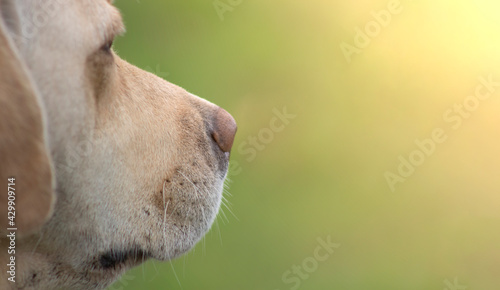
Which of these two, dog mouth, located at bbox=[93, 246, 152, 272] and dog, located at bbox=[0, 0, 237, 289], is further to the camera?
dog mouth, located at bbox=[93, 246, 152, 272]

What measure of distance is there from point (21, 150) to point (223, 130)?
975mm

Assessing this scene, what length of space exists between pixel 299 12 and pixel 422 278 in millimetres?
2852

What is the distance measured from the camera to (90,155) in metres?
2.00

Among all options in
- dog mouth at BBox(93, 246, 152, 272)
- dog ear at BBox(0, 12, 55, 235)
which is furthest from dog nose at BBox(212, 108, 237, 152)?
dog ear at BBox(0, 12, 55, 235)

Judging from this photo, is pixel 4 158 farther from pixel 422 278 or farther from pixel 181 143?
pixel 422 278

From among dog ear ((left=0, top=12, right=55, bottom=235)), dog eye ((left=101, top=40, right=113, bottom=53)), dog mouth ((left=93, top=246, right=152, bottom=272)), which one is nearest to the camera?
dog ear ((left=0, top=12, right=55, bottom=235))

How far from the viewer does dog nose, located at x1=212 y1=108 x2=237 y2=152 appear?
2.42 metres

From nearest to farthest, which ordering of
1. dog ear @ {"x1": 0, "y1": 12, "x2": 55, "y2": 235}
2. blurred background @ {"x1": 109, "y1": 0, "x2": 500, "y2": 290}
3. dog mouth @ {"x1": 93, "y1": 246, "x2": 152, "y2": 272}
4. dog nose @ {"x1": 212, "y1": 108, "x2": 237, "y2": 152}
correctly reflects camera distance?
1. dog ear @ {"x1": 0, "y1": 12, "x2": 55, "y2": 235}
2. dog mouth @ {"x1": 93, "y1": 246, "x2": 152, "y2": 272}
3. dog nose @ {"x1": 212, "y1": 108, "x2": 237, "y2": 152}
4. blurred background @ {"x1": 109, "y1": 0, "x2": 500, "y2": 290}

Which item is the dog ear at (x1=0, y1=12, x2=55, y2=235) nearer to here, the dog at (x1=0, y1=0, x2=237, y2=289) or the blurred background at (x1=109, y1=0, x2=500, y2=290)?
the dog at (x1=0, y1=0, x2=237, y2=289)

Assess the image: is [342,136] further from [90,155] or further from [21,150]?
[21,150]

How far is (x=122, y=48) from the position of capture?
545 cm

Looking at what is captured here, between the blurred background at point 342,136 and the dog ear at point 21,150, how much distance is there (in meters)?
3.42

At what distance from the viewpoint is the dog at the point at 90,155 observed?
5.21 feet

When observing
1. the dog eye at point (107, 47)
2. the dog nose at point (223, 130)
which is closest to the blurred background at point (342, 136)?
the dog nose at point (223, 130)
